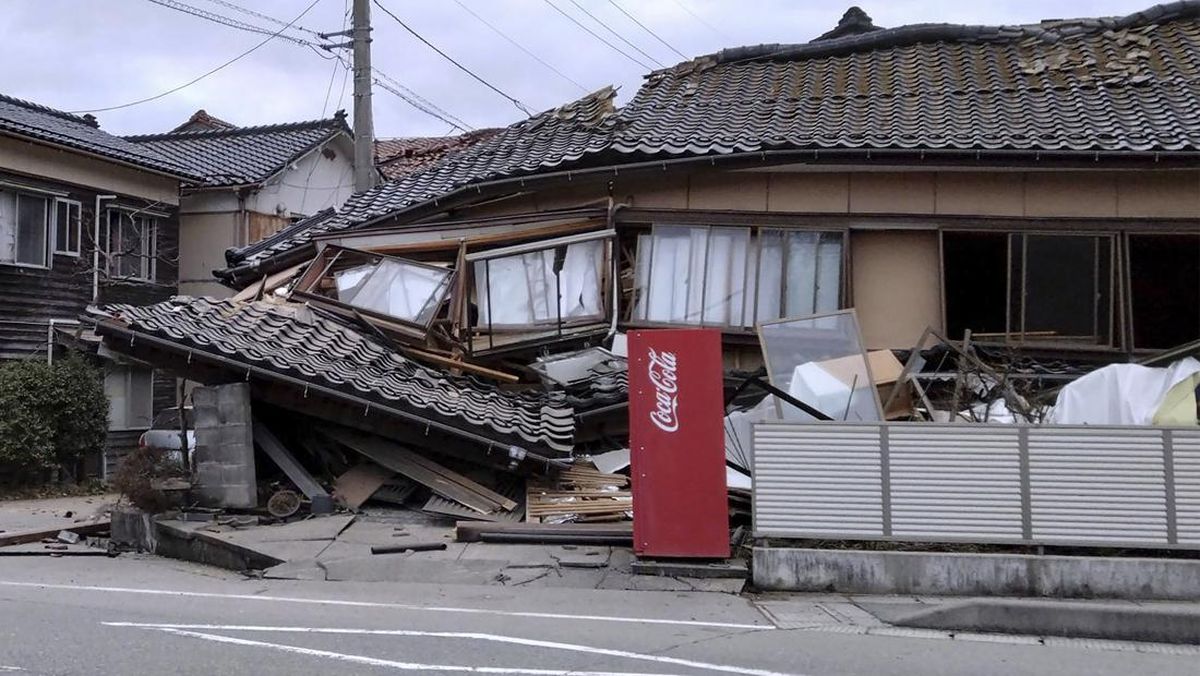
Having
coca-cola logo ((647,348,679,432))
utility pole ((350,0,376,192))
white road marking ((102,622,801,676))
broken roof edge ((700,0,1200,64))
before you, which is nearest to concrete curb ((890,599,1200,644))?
white road marking ((102,622,801,676))

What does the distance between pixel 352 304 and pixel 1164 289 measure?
36.1 ft

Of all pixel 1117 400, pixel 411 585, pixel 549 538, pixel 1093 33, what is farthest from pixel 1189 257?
pixel 411 585

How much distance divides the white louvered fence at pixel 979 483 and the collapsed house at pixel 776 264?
235 cm

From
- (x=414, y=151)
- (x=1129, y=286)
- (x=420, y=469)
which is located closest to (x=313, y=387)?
(x=420, y=469)

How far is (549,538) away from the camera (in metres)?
10.4

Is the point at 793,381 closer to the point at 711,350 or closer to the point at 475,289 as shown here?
the point at 711,350

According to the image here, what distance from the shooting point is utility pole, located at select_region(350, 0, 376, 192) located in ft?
61.3

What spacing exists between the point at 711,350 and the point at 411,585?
348cm

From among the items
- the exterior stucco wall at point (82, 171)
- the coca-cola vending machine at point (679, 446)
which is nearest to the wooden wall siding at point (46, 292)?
the exterior stucco wall at point (82, 171)

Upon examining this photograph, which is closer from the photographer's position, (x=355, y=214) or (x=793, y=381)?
(x=793, y=381)

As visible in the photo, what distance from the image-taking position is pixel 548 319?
14.2 metres

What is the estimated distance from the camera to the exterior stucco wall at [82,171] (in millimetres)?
18703

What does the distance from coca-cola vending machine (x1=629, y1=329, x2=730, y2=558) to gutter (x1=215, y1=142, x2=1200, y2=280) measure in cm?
500

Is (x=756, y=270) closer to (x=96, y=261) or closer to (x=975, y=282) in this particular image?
(x=975, y=282)
